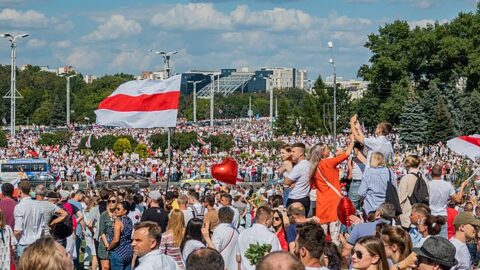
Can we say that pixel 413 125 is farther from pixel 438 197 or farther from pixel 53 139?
pixel 438 197

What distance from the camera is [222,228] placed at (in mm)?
10500

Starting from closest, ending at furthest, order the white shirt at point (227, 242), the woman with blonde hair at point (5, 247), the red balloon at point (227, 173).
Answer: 1. the woman with blonde hair at point (5, 247)
2. the white shirt at point (227, 242)
3. the red balloon at point (227, 173)

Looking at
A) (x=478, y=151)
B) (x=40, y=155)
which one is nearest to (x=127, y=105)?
(x=478, y=151)

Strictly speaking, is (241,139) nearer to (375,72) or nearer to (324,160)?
(375,72)

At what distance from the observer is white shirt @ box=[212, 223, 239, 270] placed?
Result: 411 inches

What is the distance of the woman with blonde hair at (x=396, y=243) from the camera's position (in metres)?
8.05

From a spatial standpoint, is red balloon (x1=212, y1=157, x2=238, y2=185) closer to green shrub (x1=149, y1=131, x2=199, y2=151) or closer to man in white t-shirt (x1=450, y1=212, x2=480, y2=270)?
man in white t-shirt (x1=450, y1=212, x2=480, y2=270)

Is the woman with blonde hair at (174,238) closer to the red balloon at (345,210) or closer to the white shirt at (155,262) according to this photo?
the white shirt at (155,262)

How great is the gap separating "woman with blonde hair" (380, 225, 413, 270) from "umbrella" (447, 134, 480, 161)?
10619mm

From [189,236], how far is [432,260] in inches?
142

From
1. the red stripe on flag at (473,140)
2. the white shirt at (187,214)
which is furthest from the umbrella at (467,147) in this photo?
the white shirt at (187,214)

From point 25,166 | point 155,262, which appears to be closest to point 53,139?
point 25,166

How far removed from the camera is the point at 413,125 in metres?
71.8

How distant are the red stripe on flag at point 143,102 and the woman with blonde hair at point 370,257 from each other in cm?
1168
